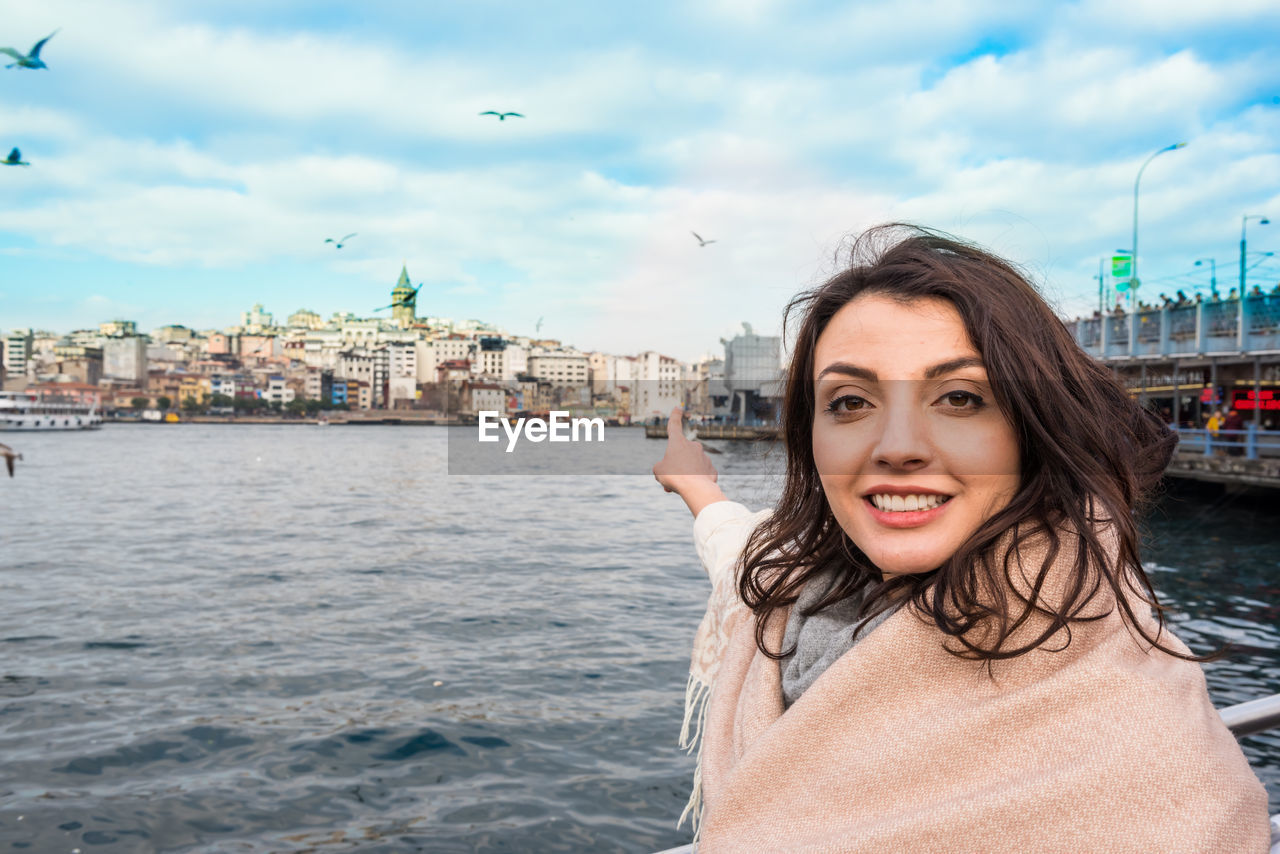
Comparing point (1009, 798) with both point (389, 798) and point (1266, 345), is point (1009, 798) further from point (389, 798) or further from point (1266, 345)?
point (1266, 345)

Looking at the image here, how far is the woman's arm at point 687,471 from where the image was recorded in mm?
2045

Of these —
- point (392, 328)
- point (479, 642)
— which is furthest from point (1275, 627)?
point (392, 328)

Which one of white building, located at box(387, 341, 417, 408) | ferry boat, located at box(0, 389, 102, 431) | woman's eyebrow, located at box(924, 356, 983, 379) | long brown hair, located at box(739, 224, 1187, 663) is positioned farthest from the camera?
white building, located at box(387, 341, 417, 408)

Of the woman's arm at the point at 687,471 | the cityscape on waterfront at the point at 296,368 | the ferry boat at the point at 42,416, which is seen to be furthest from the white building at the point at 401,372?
the woman's arm at the point at 687,471

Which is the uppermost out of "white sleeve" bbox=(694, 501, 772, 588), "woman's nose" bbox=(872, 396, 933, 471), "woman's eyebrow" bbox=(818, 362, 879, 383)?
"woman's eyebrow" bbox=(818, 362, 879, 383)

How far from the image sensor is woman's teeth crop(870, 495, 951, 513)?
1159mm

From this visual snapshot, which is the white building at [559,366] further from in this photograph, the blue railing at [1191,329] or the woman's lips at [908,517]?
the woman's lips at [908,517]

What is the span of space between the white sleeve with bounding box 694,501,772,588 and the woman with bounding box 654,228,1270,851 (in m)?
0.41

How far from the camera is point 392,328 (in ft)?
638

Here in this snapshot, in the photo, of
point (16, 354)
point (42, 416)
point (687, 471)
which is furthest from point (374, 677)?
point (16, 354)

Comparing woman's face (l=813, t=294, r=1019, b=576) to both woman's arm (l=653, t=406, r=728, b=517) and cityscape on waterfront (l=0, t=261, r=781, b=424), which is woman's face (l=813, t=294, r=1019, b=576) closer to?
woman's arm (l=653, t=406, r=728, b=517)

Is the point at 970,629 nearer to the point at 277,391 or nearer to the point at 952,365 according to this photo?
the point at 952,365

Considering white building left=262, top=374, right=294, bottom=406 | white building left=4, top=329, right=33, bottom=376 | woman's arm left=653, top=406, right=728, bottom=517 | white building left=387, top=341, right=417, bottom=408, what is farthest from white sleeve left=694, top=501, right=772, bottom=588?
white building left=4, top=329, right=33, bottom=376

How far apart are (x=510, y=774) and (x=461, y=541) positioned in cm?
1268
